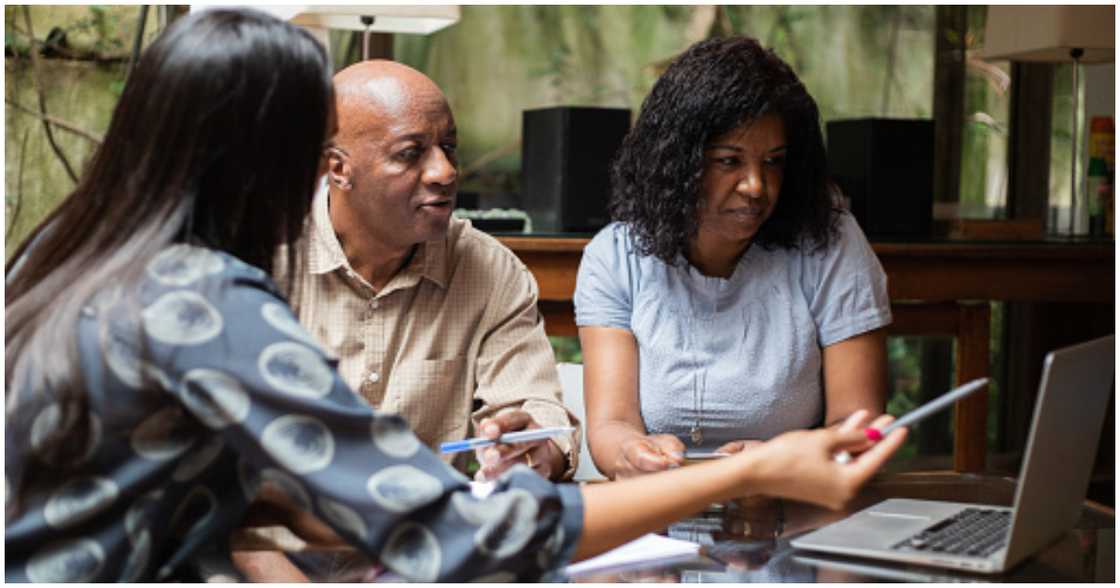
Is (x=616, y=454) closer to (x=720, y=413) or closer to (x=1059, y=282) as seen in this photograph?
(x=720, y=413)

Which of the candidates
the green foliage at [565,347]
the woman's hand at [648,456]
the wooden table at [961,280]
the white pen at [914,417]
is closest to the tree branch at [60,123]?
the wooden table at [961,280]

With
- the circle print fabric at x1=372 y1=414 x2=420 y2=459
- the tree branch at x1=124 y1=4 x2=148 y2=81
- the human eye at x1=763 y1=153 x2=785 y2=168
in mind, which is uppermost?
the tree branch at x1=124 y1=4 x2=148 y2=81

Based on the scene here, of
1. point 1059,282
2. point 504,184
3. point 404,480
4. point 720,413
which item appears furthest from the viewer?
point 504,184

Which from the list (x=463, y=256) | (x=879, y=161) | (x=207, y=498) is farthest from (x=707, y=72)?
(x=879, y=161)

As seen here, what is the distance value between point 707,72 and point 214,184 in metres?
1.13

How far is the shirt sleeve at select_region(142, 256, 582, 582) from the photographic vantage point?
1.12 metres

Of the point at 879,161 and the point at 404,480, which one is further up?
the point at 879,161

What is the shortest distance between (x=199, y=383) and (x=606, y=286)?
1179 millimetres

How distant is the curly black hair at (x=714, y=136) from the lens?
2145mm

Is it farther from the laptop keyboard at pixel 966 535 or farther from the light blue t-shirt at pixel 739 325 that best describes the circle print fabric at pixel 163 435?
the light blue t-shirt at pixel 739 325

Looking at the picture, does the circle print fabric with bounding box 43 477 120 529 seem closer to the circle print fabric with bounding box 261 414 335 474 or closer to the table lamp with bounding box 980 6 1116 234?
the circle print fabric with bounding box 261 414 335 474

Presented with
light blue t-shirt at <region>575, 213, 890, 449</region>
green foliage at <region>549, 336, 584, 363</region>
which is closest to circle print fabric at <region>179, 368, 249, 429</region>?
light blue t-shirt at <region>575, 213, 890, 449</region>

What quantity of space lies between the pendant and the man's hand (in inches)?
13.6

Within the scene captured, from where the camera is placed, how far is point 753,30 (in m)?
4.34
